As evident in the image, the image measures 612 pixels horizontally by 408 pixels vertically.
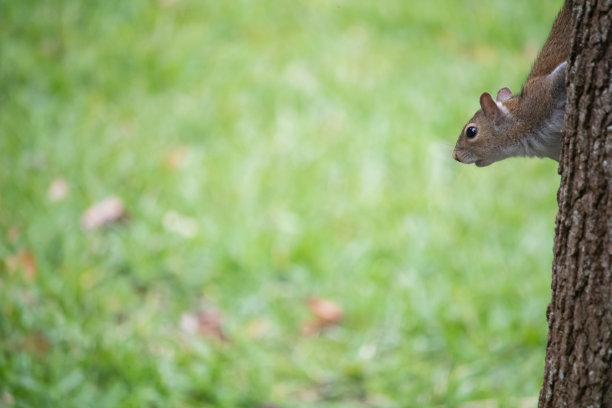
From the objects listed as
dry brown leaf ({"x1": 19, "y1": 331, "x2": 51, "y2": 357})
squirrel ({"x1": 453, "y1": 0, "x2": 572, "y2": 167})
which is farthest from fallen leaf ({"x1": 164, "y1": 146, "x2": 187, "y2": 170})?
squirrel ({"x1": 453, "y1": 0, "x2": 572, "y2": 167})

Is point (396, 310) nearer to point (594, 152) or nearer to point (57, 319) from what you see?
point (57, 319)

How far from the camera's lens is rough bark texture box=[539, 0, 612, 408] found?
1.43 meters

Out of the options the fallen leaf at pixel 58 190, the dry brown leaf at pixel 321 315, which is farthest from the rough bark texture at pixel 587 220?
the fallen leaf at pixel 58 190

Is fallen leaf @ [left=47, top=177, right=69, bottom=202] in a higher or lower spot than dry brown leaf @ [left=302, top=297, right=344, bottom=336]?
higher

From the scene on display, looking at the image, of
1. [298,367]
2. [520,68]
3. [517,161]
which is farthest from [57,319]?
[520,68]

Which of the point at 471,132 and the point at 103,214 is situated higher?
the point at 103,214

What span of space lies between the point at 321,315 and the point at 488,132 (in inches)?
63.4

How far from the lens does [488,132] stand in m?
1.88

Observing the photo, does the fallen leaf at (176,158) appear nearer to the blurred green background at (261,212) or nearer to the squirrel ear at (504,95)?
the blurred green background at (261,212)

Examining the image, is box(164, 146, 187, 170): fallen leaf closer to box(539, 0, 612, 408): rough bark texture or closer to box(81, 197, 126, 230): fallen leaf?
box(81, 197, 126, 230): fallen leaf

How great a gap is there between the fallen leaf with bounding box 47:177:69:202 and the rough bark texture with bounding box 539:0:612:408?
2716 mm

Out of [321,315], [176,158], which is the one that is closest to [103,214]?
[176,158]

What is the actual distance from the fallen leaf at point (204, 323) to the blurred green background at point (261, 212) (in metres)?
0.01

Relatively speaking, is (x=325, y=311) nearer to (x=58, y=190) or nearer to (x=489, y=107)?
(x=58, y=190)
